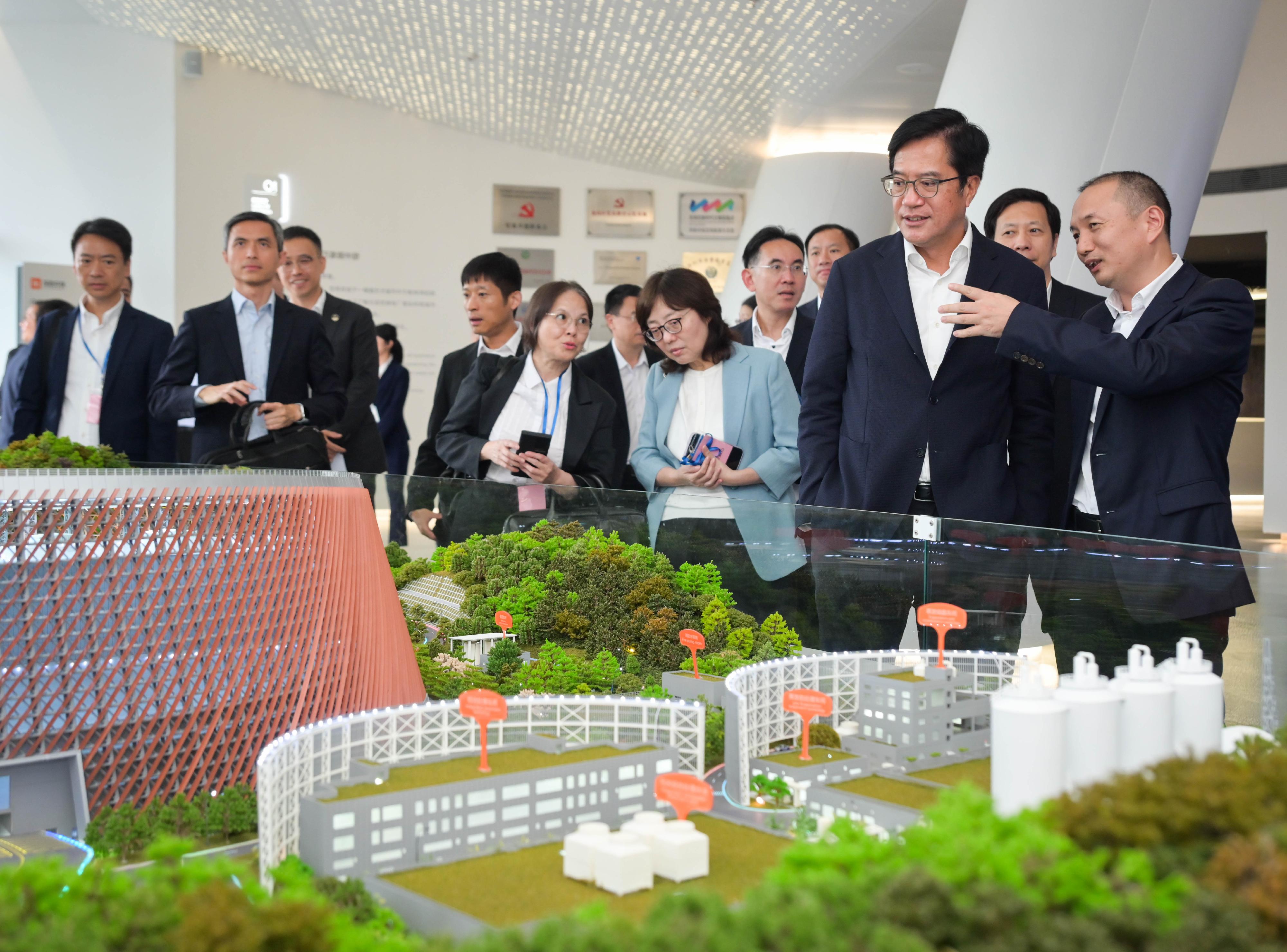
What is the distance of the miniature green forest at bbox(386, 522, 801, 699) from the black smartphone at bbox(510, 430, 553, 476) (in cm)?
39

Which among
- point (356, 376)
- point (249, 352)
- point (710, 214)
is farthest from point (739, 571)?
point (710, 214)

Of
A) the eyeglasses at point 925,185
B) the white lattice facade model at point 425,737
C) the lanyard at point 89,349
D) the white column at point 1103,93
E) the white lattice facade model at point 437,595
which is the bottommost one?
the white lattice facade model at point 437,595

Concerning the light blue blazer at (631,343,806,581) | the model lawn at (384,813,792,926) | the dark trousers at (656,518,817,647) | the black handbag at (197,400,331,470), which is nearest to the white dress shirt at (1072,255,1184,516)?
the dark trousers at (656,518,817,647)

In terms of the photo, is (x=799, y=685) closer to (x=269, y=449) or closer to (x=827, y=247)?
(x=269, y=449)

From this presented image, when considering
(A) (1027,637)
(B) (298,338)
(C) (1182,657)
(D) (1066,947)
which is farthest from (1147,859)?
(B) (298,338)

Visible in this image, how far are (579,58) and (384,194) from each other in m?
→ 3.67

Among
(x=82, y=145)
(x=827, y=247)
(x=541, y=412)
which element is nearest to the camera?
(x=541, y=412)

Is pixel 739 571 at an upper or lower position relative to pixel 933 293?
lower

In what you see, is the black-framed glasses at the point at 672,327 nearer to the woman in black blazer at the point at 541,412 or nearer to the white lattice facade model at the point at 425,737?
the woman in black blazer at the point at 541,412

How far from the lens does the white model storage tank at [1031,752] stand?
1.74m

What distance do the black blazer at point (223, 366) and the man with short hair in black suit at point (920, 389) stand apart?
2.69 meters

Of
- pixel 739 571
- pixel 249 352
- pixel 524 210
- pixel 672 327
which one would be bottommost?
pixel 739 571

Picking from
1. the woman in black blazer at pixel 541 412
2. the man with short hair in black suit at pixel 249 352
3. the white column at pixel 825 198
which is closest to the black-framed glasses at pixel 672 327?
the woman in black blazer at pixel 541 412

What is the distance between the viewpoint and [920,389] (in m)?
3.46
